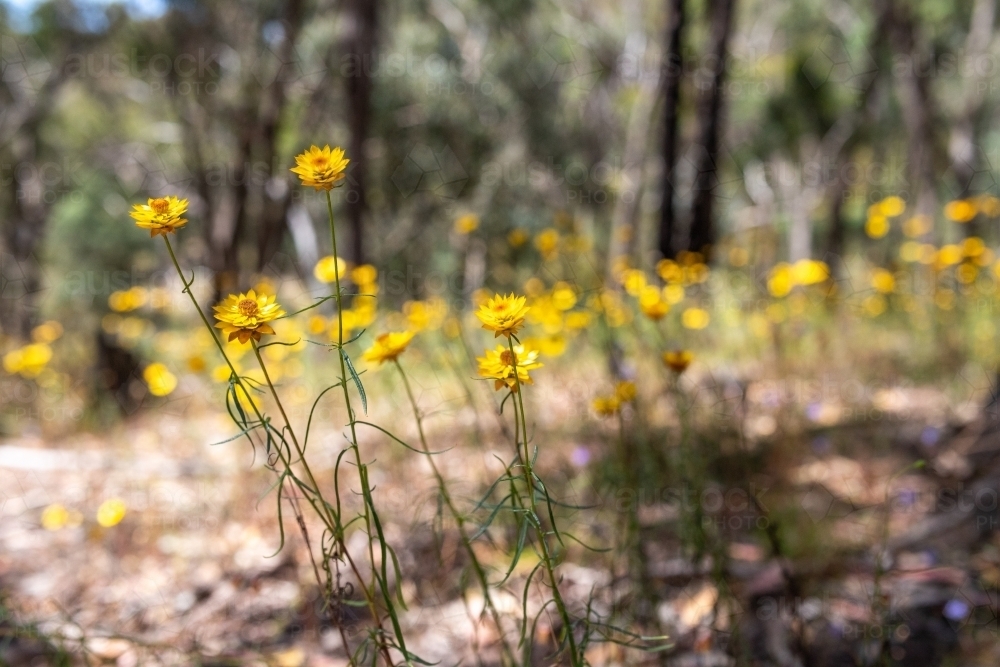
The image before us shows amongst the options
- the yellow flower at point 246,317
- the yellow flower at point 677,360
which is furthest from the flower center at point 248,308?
the yellow flower at point 677,360

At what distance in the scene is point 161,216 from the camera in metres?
0.79

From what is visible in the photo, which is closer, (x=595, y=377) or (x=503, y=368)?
(x=503, y=368)

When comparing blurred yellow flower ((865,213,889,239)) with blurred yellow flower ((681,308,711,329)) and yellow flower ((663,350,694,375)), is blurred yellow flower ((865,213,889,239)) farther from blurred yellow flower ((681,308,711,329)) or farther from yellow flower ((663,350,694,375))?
yellow flower ((663,350,694,375))

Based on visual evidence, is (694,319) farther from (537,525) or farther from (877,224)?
(537,525)

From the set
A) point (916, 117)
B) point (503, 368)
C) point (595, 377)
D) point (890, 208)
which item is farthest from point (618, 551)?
point (916, 117)

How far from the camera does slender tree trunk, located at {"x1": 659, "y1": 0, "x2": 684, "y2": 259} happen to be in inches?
151

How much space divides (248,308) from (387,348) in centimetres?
30

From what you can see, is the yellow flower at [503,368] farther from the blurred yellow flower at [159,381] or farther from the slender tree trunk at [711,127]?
the slender tree trunk at [711,127]

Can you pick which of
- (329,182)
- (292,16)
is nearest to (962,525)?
(329,182)

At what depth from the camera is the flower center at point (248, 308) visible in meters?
0.79

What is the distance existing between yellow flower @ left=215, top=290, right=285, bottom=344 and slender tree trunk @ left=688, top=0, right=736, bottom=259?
160 inches

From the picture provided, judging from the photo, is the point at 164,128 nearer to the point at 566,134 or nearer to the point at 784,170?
the point at 566,134


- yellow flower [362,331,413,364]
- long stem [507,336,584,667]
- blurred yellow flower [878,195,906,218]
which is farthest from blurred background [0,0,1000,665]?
long stem [507,336,584,667]

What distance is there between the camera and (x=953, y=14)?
1168cm
